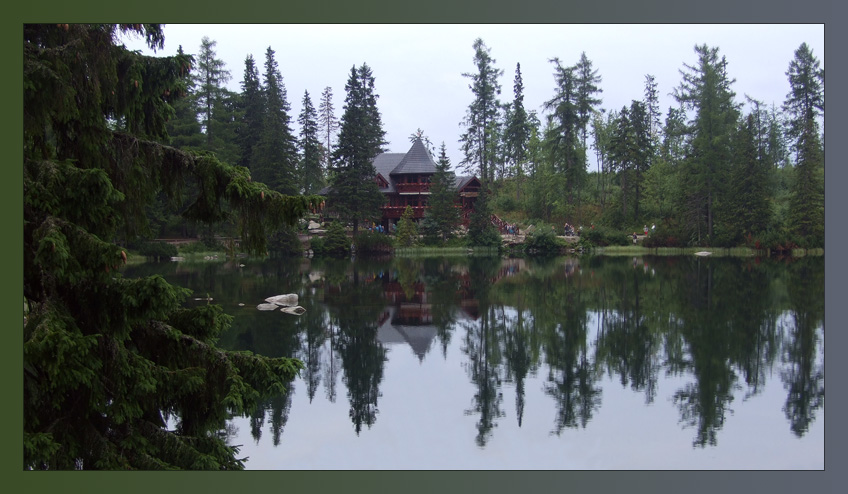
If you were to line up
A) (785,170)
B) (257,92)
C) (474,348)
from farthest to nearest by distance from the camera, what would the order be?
1. (257,92)
2. (785,170)
3. (474,348)

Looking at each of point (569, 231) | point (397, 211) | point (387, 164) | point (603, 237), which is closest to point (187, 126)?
point (397, 211)

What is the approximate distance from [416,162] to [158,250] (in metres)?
20.6

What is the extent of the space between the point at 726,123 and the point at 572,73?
12895mm

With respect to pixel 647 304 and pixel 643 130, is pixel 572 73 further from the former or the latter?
pixel 647 304

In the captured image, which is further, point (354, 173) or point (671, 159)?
point (671, 159)

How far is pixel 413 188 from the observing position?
50.3 meters

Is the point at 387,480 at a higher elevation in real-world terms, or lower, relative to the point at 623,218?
lower

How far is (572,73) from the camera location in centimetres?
5088

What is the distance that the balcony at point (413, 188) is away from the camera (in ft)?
164

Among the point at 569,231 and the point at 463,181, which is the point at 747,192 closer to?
the point at 569,231

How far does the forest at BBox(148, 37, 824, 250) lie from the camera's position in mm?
35250

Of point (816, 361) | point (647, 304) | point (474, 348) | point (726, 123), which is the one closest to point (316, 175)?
point (726, 123)

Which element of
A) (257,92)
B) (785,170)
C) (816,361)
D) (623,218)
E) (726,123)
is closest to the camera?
(816,361)

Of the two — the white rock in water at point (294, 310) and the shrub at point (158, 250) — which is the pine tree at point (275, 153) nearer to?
the shrub at point (158, 250)
